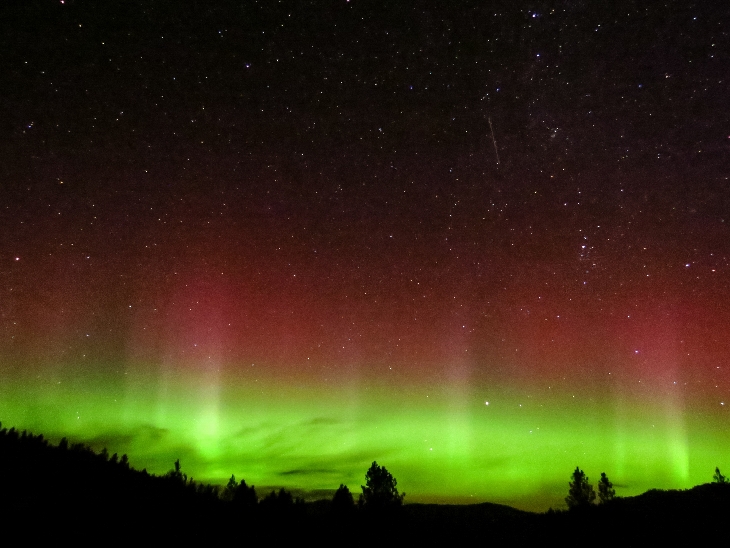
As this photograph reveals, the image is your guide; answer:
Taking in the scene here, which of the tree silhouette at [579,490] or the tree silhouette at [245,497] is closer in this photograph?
the tree silhouette at [245,497]

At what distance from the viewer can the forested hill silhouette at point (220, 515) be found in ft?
51.2

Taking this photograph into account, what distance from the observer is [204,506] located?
71.5ft

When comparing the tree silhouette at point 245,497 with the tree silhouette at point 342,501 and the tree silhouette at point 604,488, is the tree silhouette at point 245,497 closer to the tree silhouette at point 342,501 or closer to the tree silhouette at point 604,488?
the tree silhouette at point 342,501

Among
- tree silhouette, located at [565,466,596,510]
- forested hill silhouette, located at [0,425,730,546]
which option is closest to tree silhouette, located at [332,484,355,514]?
forested hill silhouette, located at [0,425,730,546]

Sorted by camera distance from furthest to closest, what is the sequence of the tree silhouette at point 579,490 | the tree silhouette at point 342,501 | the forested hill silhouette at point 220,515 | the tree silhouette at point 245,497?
the tree silhouette at point 579,490
the tree silhouette at point 342,501
the tree silhouette at point 245,497
the forested hill silhouette at point 220,515

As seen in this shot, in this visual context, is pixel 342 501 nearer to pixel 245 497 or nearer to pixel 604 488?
pixel 245 497

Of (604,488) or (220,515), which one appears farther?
(604,488)

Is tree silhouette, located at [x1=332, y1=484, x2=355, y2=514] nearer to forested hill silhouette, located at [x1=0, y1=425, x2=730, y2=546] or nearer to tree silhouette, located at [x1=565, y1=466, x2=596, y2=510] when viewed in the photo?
forested hill silhouette, located at [x1=0, y1=425, x2=730, y2=546]

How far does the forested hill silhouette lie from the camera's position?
15.6 m

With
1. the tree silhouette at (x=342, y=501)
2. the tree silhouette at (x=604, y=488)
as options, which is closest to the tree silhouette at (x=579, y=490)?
the tree silhouette at (x=604, y=488)

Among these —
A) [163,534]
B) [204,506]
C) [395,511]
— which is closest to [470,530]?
[395,511]

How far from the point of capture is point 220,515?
20594 mm

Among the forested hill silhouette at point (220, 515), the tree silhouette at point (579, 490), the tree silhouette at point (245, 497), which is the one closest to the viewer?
the forested hill silhouette at point (220, 515)

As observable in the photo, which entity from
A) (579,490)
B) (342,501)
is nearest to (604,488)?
(579,490)
